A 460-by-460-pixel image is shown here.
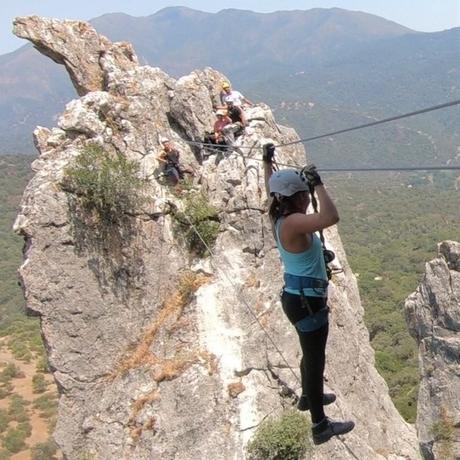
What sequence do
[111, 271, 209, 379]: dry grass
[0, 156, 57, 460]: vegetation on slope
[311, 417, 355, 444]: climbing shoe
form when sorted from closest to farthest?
[311, 417, 355, 444]: climbing shoe → [111, 271, 209, 379]: dry grass → [0, 156, 57, 460]: vegetation on slope

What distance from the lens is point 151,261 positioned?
1423cm

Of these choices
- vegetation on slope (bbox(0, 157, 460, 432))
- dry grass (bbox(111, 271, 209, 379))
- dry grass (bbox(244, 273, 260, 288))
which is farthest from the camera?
vegetation on slope (bbox(0, 157, 460, 432))

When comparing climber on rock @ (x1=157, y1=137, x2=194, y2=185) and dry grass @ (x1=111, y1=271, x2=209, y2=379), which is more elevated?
climber on rock @ (x1=157, y1=137, x2=194, y2=185)

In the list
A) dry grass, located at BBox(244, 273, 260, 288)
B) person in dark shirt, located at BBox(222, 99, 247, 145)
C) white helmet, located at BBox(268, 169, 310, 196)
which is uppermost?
white helmet, located at BBox(268, 169, 310, 196)

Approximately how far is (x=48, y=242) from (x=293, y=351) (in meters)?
6.41

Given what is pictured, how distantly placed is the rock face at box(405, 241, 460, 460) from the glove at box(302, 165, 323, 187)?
12897 millimetres

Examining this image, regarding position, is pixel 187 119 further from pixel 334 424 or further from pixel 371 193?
pixel 371 193

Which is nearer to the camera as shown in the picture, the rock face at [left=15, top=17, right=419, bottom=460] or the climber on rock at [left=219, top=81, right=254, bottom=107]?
the rock face at [left=15, top=17, right=419, bottom=460]

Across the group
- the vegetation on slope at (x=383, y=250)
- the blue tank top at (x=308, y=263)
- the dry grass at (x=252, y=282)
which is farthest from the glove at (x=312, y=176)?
the vegetation on slope at (x=383, y=250)

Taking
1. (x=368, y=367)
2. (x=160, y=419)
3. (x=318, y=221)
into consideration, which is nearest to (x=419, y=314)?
(x=368, y=367)

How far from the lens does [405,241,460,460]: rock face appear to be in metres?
16.1

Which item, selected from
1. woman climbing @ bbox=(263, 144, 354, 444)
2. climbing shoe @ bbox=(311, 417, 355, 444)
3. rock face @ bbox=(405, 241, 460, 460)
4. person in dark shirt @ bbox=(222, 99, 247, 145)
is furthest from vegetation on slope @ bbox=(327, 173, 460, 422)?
woman climbing @ bbox=(263, 144, 354, 444)

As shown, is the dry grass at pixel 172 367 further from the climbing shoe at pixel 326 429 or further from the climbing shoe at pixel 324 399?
the climbing shoe at pixel 326 429

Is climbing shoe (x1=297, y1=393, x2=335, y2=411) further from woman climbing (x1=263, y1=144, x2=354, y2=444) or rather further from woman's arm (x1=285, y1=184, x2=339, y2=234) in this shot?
woman's arm (x1=285, y1=184, x2=339, y2=234)
